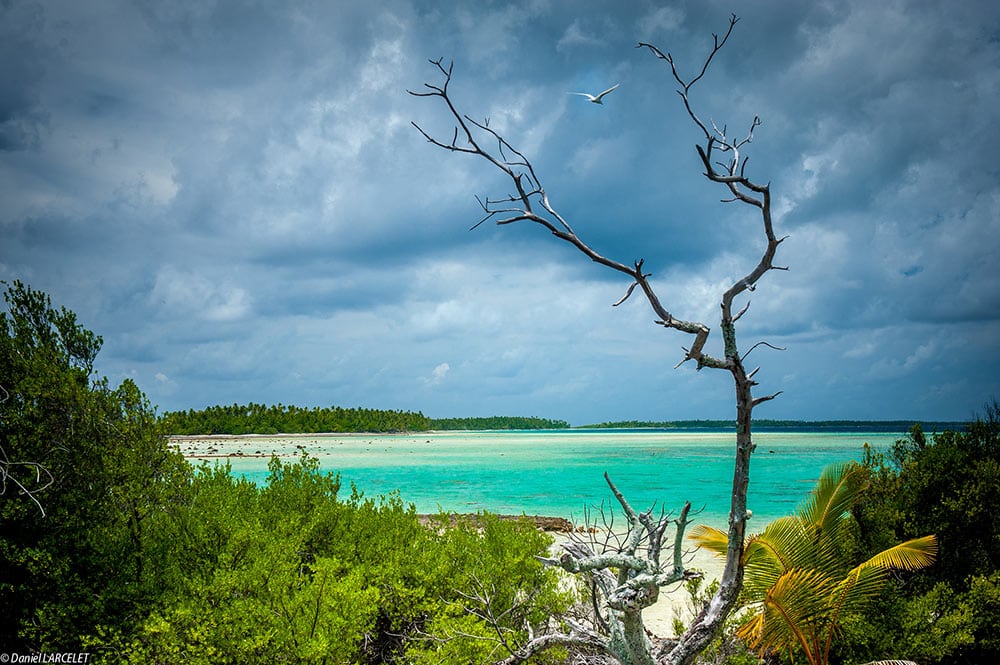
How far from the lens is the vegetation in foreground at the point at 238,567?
624cm

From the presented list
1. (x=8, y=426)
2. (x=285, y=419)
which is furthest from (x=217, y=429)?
(x=8, y=426)

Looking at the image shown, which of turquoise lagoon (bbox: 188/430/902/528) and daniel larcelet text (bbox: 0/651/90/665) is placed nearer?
daniel larcelet text (bbox: 0/651/90/665)

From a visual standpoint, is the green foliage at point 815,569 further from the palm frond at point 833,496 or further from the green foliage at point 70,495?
the green foliage at point 70,495

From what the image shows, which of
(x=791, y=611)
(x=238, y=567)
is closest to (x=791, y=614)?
(x=791, y=611)

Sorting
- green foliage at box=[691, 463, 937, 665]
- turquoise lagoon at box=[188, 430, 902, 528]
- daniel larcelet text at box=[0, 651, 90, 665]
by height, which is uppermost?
green foliage at box=[691, 463, 937, 665]

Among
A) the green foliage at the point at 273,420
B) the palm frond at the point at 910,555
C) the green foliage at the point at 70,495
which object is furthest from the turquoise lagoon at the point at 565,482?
the green foliage at the point at 273,420

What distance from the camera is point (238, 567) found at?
7.27 metres

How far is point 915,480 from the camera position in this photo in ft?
33.1

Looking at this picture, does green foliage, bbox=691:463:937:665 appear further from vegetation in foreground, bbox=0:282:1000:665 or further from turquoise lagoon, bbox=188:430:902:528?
turquoise lagoon, bbox=188:430:902:528

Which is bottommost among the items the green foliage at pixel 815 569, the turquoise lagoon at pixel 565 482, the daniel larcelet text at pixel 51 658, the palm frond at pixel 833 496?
the turquoise lagoon at pixel 565 482

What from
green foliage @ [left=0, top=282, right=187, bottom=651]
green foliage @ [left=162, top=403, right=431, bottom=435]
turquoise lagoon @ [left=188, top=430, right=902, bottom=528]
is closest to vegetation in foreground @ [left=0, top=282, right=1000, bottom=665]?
green foliage @ [left=0, top=282, right=187, bottom=651]

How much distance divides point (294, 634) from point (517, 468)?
2290 inches

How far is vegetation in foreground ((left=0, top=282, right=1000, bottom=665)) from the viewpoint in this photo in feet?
20.5

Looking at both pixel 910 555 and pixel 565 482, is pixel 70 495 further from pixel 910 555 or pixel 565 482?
pixel 565 482
